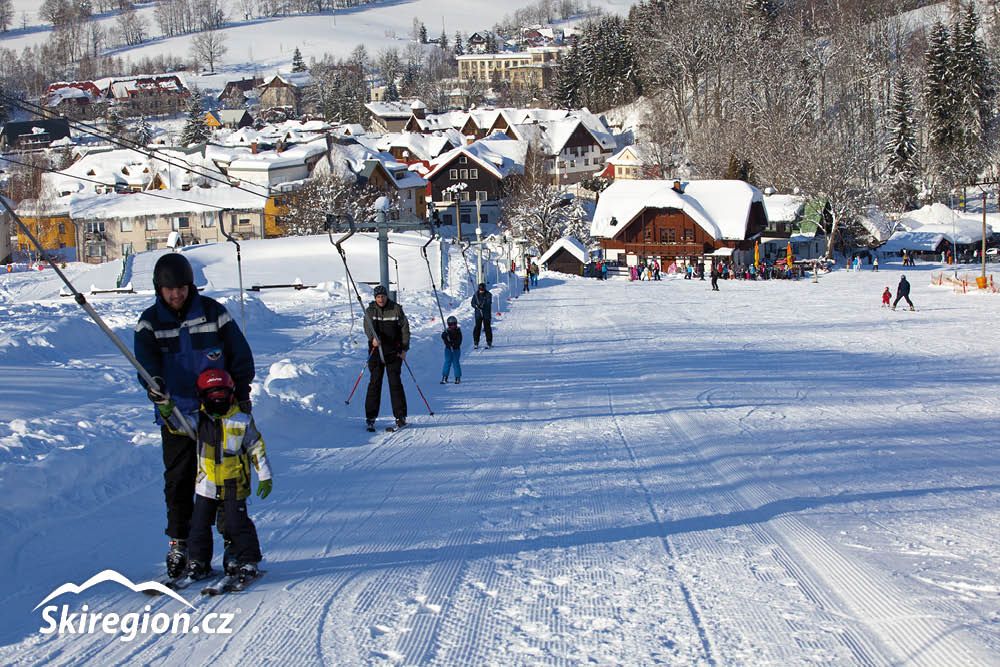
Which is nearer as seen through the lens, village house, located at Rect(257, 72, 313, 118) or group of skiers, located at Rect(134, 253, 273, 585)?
group of skiers, located at Rect(134, 253, 273, 585)

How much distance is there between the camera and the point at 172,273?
196 inches

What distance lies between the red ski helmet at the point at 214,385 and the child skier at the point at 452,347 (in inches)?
351

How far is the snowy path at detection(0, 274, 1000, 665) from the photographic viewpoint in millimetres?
4391

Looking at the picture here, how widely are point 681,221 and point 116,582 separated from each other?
6069cm

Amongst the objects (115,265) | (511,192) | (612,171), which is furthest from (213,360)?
(612,171)

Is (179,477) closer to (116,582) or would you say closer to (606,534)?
(116,582)

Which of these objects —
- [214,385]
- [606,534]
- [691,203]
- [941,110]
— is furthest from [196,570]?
[941,110]

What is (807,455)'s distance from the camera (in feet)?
28.6

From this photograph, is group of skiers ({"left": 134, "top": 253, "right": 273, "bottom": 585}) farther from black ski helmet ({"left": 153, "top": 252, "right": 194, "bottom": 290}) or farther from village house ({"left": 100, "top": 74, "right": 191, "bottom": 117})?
village house ({"left": 100, "top": 74, "right": 191, "bottom": 117})

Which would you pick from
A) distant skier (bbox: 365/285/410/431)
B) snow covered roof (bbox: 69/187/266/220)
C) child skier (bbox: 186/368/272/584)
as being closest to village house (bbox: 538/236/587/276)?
snow covered roof (bbox: 69/187/266/220)

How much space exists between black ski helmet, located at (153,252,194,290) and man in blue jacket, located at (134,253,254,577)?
26 mm

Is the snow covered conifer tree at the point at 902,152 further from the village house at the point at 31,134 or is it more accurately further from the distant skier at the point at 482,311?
the village house at the point at 31,134

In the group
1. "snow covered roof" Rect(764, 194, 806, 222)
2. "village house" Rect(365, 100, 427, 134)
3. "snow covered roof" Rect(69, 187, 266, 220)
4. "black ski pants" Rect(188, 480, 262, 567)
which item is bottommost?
"black ski pants" Rect(188, 480, 262, 567)

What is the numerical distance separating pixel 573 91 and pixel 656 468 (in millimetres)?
116595
